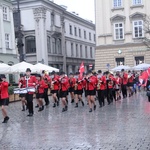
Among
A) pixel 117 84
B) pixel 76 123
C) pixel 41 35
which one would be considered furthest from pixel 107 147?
pixel 41 35

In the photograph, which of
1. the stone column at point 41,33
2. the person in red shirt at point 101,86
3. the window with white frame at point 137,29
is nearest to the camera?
the person in red shirt at point 101,86

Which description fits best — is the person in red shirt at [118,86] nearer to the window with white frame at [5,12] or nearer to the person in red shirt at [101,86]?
the person in red shirt at [101,86]

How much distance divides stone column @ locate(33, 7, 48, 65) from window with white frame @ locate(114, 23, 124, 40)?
10.4 m

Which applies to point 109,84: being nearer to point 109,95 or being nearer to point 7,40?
point 109,95

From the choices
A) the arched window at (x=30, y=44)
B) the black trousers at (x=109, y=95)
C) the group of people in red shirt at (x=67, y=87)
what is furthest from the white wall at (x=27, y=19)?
the black trousers at (x=109, y=95)

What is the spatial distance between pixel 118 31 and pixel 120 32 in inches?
10.4

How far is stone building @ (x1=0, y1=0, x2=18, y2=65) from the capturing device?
35303 mm

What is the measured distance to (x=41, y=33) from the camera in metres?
43.8

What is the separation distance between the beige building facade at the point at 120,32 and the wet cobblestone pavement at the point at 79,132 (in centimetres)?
2527

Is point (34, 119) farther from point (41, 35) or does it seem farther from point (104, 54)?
point (41, 35)

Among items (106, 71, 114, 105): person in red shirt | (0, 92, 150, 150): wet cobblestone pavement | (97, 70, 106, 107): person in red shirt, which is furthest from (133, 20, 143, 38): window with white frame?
(0, 92, 150, 150): wet cobblestone pavement

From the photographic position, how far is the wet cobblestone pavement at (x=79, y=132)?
8.03 meters

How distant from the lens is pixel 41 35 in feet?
144

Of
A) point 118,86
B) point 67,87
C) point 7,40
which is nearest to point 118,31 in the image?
point 7,40
